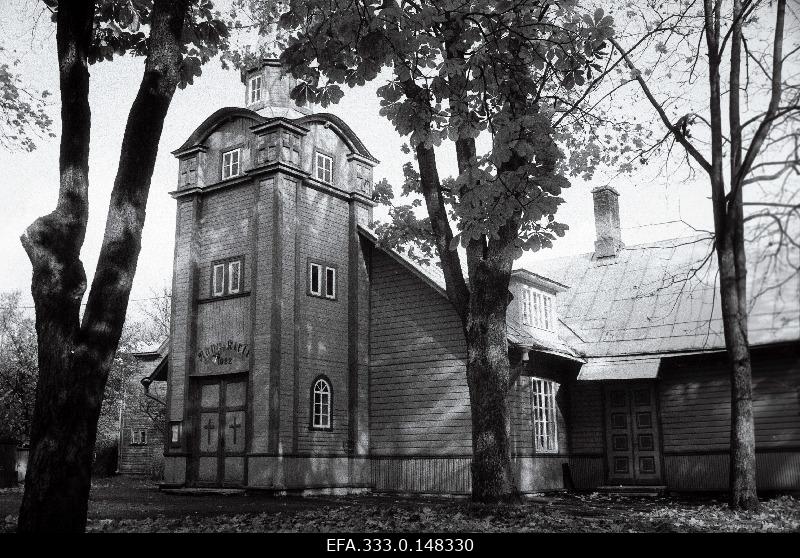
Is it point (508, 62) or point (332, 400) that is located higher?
point (508, 62)

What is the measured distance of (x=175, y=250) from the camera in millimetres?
20828

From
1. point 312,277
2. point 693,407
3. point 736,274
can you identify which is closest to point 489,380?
point 736,274

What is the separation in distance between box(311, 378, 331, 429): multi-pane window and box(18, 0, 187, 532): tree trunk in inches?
455

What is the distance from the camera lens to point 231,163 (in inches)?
804

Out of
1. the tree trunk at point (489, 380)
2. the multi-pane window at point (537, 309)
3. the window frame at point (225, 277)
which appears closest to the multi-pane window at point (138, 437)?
the window frame at point (225, 277)

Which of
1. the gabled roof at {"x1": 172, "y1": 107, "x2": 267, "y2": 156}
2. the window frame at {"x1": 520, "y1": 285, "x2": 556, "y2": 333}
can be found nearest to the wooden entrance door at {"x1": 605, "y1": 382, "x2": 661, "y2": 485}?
the window frame at {"x1": 520, "y1": 285, "x2": 556, "y2": 333}

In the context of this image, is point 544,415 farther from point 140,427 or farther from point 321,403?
point 140,427

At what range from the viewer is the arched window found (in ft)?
61.9

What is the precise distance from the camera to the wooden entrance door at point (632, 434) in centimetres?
1908

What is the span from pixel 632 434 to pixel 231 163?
42.0ft

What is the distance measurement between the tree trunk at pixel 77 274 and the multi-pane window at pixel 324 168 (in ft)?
39.8
